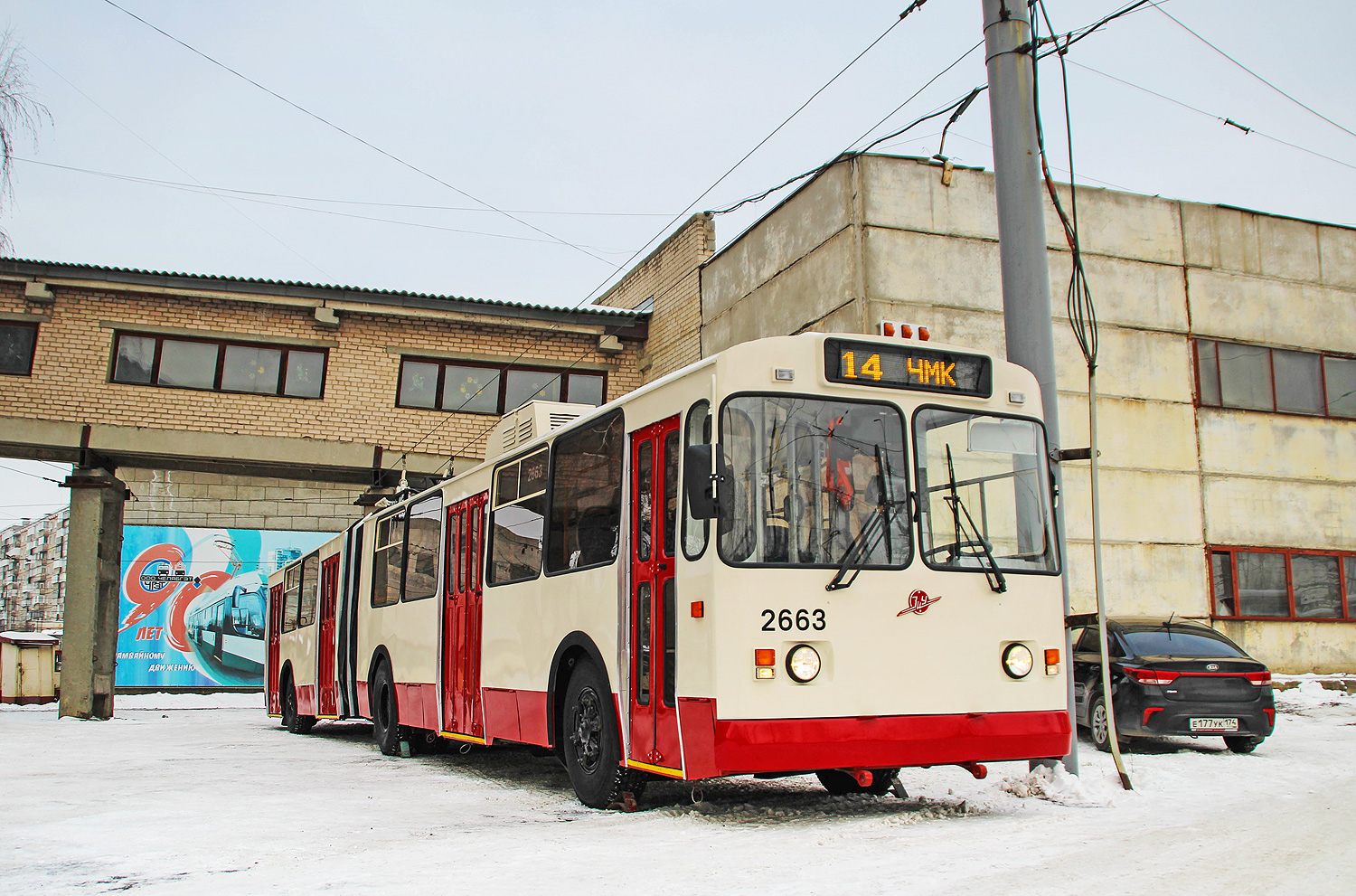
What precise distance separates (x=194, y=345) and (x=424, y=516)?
10.00 metres

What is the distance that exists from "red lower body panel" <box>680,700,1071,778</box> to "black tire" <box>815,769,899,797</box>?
1301mm

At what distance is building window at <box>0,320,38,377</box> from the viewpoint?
63.3 ft

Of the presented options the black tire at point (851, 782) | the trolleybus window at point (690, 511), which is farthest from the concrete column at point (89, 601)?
the trolleybus window at point (690, 511)

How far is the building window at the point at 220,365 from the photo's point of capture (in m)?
19.8

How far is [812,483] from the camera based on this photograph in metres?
6.63

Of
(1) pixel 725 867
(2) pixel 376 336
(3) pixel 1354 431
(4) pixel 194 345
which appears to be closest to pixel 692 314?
(2) pixel 376 336

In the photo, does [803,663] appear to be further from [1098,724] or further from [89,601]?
[89,601]

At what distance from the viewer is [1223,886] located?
481cm

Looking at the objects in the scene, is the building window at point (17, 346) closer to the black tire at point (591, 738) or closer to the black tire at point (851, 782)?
the black tire at point (591, 738)

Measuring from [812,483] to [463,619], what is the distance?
16.8ft

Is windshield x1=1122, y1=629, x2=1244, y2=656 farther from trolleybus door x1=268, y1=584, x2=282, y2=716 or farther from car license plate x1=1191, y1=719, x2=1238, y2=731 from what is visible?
trolleybus door x1=268, y1=584, x2=282, y2=716

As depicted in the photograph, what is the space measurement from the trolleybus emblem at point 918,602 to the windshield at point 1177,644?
5.94 meters

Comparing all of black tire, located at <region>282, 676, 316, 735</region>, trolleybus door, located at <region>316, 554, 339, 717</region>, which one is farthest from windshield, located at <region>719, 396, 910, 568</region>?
black tire, located at <region>282, 676, 316, 735</region>

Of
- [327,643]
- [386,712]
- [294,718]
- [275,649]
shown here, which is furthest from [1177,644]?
[275,649]
